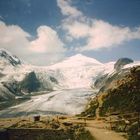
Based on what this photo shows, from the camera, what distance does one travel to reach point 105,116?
1722 inches

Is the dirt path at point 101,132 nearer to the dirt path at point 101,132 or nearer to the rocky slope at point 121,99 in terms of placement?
the dirt path at point 101,132

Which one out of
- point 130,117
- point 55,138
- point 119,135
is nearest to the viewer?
point 119,135

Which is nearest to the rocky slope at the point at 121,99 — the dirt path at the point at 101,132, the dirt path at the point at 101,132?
the dirt path at the point at 101,132

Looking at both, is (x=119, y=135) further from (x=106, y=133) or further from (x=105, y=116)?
(x=105, y=116)

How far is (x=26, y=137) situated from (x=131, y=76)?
1832 cm

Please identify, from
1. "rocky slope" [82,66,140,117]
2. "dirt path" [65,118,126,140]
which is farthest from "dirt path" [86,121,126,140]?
"rocky slope" [82,66,140,117]

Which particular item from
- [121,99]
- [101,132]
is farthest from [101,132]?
[121,99]

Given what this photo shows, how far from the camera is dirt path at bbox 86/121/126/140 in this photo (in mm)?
30733

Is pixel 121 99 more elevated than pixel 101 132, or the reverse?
pixel 121 99

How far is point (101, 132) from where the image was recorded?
3384 cm

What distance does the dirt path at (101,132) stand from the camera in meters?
30.7

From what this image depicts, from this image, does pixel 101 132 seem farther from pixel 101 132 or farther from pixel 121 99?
pixel 121 99

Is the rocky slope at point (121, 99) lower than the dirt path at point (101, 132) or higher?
higher

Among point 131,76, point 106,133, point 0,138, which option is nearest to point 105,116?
point 131,76
